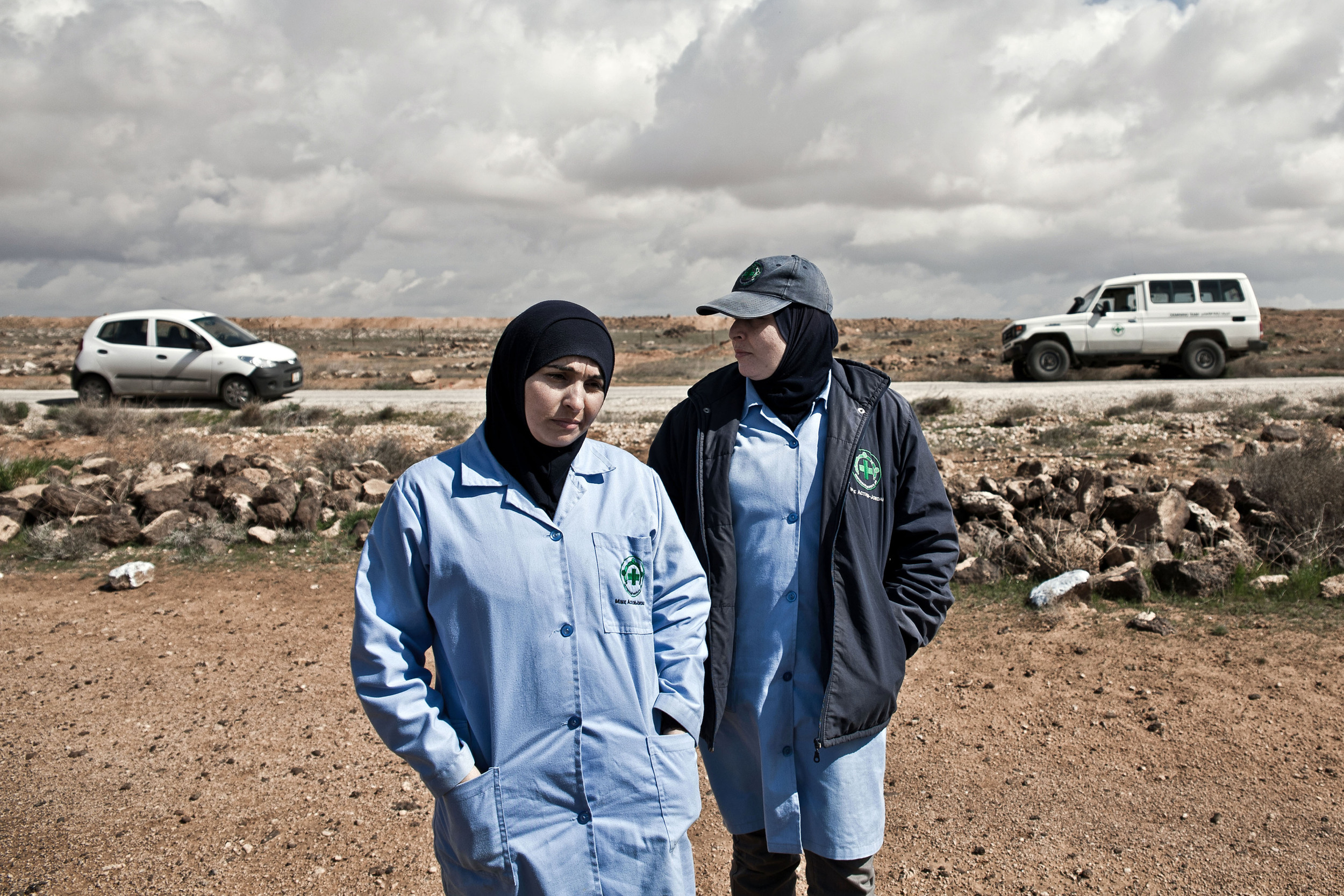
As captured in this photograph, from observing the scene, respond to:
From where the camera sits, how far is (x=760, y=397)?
7.22 feet

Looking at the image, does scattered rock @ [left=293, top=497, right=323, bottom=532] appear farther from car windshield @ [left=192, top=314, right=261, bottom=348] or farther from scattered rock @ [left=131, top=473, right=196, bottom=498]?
car windshield @ [left=192, top=314, right=261, bottom=348]

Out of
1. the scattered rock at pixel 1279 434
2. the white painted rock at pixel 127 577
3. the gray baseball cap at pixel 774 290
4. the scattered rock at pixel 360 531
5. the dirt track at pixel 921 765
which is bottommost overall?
the dirt track at pixel 921 765

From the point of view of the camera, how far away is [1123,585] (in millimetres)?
5238

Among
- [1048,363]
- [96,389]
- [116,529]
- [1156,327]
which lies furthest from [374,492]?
[1156,327]

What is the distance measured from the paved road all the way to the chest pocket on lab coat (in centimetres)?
1204

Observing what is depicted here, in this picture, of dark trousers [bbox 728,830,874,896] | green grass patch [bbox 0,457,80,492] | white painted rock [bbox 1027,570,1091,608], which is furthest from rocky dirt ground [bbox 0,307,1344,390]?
dark trousers [bbox 728,830,874,896]

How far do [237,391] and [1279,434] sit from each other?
50.5 ft

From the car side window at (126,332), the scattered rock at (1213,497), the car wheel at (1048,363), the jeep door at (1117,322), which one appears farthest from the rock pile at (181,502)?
the jeep door at (1117,322)

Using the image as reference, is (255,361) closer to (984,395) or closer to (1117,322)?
(984,395)

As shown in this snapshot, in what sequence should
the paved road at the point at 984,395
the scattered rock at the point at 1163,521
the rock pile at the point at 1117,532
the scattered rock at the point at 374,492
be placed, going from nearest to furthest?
1. the rock pile at the point at 1117,532
2. the scattered rock at the point at 1163,521
3. the scattered rock at the point at 374,492
4. the paved road at the point at 984,395

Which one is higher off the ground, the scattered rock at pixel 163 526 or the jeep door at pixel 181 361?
the jeep door at pixel 181 361

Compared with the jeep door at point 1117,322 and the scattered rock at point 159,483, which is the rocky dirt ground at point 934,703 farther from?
the jeep door at point 1117,322

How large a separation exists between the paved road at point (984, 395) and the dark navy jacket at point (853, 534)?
11375 millimetres

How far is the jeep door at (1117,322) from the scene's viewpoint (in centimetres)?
1717
